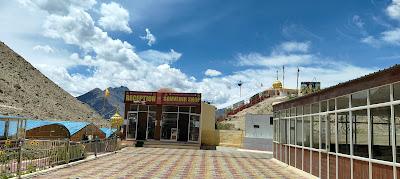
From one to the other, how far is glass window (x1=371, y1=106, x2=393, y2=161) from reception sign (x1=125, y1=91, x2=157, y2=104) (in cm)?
2336

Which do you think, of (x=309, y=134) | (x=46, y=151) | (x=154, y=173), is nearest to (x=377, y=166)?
(x=309, y=134)

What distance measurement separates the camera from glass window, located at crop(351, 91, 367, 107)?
11.4m

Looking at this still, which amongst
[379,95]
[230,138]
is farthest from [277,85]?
[379,95]

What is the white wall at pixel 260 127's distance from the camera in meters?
35.6

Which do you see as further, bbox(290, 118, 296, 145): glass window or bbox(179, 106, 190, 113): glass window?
bbox(179, 106, 190, 113): glass window

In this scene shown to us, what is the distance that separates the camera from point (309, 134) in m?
16.7

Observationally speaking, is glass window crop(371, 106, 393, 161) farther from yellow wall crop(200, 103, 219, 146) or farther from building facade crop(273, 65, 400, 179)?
yellow wall crop(200, 103, 219, 146)

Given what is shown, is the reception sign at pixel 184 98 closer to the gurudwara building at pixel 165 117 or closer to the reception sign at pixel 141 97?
the gurudwara building at pixel 165 117

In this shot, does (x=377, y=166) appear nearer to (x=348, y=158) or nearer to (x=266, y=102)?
(x=348, y=158)

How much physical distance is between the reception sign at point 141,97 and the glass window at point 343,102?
76.9 ft

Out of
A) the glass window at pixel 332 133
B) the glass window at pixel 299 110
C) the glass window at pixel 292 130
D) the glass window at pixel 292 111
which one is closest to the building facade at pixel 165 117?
the glass window at pixel 292 111

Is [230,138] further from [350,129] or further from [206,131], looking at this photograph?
[350,129]

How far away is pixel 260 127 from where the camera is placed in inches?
1417

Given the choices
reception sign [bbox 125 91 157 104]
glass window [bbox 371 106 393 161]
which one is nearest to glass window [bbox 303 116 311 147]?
glass window [bbox 371 106 393 161]
